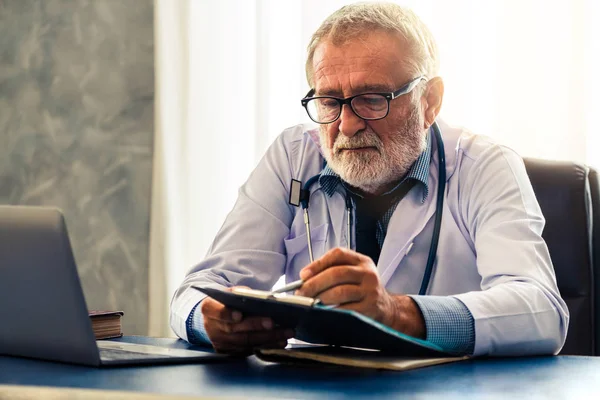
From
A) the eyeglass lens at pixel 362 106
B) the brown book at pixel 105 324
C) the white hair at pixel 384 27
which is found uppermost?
the white hair at pixel 384 27

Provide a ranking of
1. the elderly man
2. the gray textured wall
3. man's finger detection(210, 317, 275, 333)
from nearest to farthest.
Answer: man's finger detection(210, 317, 275, 333)
the elderly man
the gray textured wall

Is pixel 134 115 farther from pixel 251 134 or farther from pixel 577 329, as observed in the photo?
pixel 577 329

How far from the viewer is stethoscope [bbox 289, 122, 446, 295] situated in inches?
65.3

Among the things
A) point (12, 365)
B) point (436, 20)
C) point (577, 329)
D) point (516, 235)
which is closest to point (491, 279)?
point (516, 235)

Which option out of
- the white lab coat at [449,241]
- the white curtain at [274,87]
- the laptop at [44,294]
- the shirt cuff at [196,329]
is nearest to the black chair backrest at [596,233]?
the white lab coat at [449,241]

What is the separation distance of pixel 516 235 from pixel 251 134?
1634mm

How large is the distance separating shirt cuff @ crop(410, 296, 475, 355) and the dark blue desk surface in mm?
76

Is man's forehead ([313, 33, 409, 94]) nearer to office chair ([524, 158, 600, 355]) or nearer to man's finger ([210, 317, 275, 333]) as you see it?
office chair ([524, 158, 600, 355])

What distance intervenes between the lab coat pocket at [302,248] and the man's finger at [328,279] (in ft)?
2.11

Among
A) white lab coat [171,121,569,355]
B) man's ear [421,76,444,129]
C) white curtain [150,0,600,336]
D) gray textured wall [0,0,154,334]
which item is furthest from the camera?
gray textured wall [0,0,154,334]

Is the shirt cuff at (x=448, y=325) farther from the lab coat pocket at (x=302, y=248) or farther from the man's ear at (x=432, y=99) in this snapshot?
the man's ear at (x=432, y=99)

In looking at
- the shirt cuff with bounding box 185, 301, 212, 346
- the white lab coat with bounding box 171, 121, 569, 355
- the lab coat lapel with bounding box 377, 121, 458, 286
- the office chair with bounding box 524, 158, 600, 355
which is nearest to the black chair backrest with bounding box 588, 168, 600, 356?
the office chair with bounding box 524, 158, 600, 355

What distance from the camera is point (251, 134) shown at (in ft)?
9.87

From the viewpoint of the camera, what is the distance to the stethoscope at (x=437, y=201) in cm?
166
